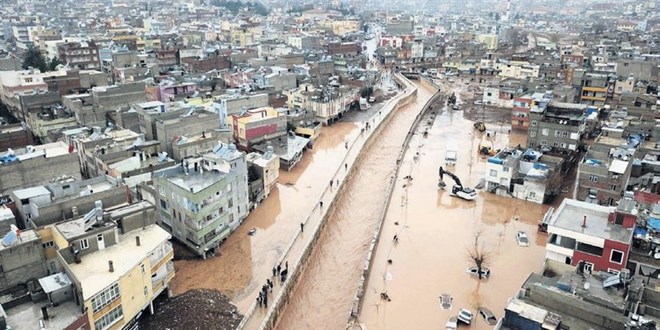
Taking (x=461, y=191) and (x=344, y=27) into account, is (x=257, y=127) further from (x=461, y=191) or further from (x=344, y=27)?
(x=344, y=27)

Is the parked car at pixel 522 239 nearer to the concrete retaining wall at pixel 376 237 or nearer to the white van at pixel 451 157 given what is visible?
the concrete retaining wall at pixel 376 237

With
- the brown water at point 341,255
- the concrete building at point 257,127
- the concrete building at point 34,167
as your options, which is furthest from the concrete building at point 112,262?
the concrete building at point 257,127

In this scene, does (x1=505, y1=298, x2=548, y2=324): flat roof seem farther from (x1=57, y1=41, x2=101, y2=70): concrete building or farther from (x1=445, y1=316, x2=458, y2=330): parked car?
(x1=57, y1=41, x2=101, y2=70): concrete building

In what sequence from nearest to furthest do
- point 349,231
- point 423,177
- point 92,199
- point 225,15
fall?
point 92,199 → point 349,231 → point 423,177 → point 225,15

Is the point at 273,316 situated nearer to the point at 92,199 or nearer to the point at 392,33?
the point at 92,199

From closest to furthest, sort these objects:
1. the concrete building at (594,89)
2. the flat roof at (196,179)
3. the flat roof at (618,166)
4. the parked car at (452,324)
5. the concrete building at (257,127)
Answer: the parked car at (452,324), the flat roof at (196,179), the flat roof at (618,166), the concrete building at (257,127), the concrete building at (594,89)

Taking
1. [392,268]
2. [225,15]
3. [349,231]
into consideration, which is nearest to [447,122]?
[349,231]

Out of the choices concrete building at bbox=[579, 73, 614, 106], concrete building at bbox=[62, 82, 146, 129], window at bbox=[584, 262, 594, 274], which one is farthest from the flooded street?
concrete building at bbox=[62, 82, 146, 129]
